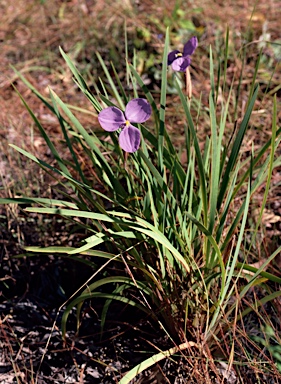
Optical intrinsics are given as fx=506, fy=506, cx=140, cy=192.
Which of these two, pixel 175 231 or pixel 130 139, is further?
pixel 175 231

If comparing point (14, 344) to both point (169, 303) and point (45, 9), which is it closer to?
point (169, 303)

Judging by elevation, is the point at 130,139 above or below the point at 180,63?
below

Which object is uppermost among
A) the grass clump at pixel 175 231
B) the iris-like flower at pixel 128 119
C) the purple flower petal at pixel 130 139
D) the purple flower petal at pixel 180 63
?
the purple flower petal at pixel 180 63

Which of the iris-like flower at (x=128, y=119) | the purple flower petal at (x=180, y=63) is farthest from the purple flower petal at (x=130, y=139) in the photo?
the purple flower petal at (x=180, y=63)

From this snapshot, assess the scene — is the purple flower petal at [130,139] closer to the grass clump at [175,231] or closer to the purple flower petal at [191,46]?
the grass clump at [175,231]

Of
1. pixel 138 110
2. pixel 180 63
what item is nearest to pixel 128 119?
pixel 138 110

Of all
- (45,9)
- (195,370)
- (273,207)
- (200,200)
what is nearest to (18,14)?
(45,9)

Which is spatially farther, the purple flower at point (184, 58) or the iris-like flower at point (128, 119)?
the purple flower at point (184, 58)

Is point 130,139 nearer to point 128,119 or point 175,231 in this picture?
point 128,119
